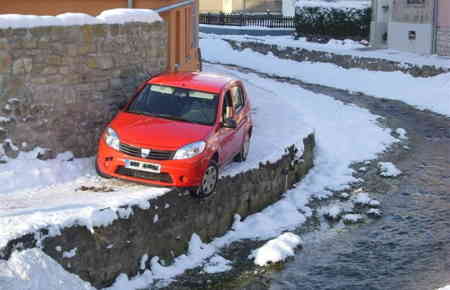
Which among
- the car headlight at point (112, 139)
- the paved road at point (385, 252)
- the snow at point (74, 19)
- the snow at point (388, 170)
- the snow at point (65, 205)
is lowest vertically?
the paved road at point (385, 252)

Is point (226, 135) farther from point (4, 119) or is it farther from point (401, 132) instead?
point (401, 132)

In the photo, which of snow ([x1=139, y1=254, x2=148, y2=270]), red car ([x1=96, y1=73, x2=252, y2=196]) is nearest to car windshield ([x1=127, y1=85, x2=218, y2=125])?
red car ([x1=96, y1=73, x2=252, y2=196])

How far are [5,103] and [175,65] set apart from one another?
742cm

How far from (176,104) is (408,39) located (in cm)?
2228

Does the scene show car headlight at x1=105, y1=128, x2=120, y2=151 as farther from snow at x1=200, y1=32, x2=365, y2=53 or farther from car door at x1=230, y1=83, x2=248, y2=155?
snow at x1=200, y1=32, x2=365, y2=53

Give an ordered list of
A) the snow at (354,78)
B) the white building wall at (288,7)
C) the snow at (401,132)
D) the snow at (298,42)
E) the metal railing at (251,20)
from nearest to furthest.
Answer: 1. the snow at (401,132)
2. the snow at (354,78)
3. the snow at (298,42)
4. the metal railing at (251,20)
5. the white building wall at (288,7)

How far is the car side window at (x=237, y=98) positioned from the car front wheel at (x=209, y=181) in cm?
197

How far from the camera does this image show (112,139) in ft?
38.4

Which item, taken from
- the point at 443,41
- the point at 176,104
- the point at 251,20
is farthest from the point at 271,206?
the point at 251,20

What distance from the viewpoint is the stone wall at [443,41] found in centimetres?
3038

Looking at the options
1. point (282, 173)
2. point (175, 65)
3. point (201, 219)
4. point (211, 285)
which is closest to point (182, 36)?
point (175, 65)

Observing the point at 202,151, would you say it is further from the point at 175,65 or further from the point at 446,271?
the point at 175,65

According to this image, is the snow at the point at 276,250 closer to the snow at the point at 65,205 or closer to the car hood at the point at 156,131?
the snow at the point at 65,205

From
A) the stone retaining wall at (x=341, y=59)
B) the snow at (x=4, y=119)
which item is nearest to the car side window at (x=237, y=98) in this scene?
the snow at (x=4, y=119)
